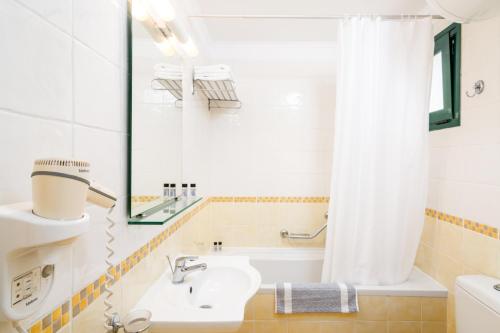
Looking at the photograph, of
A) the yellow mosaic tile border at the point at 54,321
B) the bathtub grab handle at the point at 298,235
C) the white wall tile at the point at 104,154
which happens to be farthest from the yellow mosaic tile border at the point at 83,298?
the bathtub grab handle at the point at 298,235

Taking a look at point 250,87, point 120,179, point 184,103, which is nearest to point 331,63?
point 250,87

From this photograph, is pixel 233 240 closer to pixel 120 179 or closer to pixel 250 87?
pixel 250 87

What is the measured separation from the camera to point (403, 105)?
180 centimetres

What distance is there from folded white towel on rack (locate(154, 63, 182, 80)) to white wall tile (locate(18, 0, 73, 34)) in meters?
0.57

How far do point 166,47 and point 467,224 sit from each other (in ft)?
6.37

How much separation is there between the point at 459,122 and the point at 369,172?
61 cm

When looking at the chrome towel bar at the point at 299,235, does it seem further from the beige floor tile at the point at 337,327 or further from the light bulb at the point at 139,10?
the light bulb at the point at 139,10

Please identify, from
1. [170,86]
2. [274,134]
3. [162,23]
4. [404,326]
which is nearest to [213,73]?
[170,86]

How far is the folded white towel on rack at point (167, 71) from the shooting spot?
48.3 inches

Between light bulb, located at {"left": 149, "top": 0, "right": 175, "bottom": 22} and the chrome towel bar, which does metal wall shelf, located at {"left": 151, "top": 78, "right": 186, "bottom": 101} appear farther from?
the chrome towel bar

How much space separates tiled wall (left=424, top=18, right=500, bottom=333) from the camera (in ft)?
4.85

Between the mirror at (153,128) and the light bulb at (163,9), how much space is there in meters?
0.07

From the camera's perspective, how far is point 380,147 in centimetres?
182

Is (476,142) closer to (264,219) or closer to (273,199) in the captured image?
(273,199)
